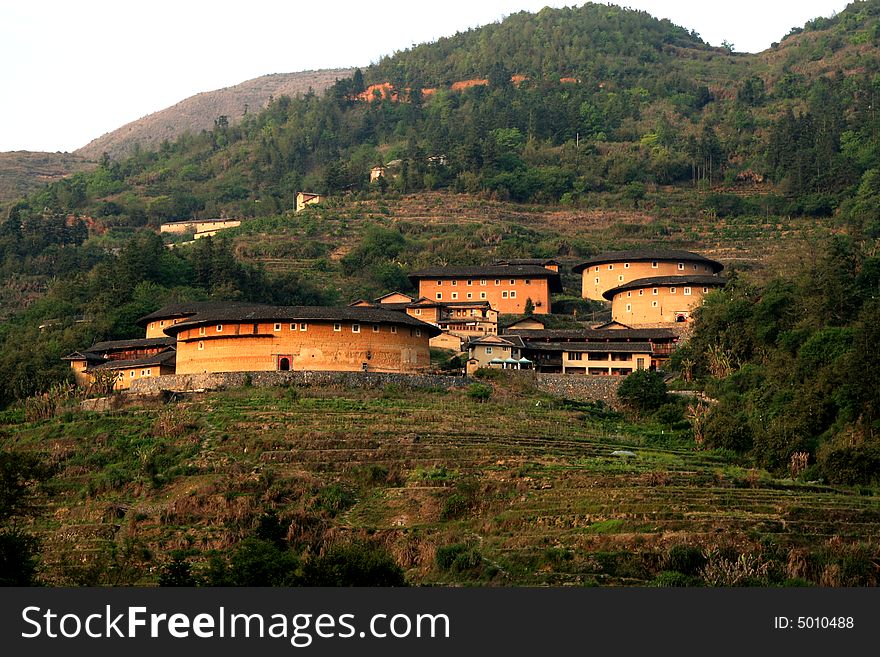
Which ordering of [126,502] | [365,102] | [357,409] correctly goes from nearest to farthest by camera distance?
[126,502]
[357,409]
[365,102]

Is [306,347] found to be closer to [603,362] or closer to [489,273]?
[603,362]

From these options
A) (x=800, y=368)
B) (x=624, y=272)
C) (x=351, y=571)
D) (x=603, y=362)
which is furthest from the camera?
(x=624, y=272)

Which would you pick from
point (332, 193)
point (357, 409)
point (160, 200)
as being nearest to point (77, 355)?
point (357, 409)

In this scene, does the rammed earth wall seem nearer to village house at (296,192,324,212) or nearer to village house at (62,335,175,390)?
village house at (62,335,175,390)

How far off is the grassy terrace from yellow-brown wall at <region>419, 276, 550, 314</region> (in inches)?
856

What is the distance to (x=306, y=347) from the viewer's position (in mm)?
51750

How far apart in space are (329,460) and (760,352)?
19.4 m

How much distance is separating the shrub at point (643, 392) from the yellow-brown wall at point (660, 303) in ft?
53.5

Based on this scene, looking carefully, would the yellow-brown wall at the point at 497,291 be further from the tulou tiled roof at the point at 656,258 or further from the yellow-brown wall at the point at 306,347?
the yellow-brown wall at the point at 306,347

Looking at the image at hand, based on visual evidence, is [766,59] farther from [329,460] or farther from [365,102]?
[329,460]

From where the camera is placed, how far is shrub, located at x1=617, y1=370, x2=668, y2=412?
1955 inches

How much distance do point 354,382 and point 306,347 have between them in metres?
3.45

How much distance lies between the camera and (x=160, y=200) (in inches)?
4843

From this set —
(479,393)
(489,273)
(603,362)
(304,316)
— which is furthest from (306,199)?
(479,393)
